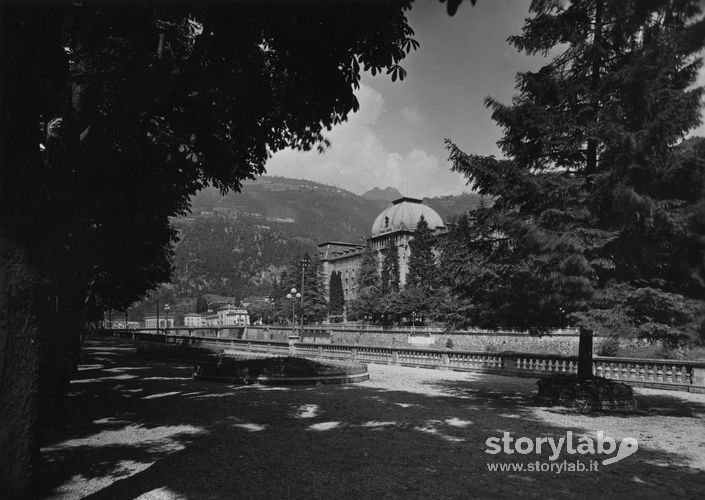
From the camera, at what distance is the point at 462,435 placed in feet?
28.9

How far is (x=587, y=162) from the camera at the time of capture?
12062mm

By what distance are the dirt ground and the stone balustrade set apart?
1.84m

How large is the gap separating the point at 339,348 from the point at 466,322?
17.2m

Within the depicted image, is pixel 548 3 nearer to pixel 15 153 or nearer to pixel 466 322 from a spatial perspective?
pixel 466 322

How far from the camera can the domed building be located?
350 feet

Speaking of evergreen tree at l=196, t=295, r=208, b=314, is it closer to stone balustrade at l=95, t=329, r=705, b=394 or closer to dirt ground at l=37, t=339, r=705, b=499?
stone balustrade at l=95, t=329, r=705, b=394

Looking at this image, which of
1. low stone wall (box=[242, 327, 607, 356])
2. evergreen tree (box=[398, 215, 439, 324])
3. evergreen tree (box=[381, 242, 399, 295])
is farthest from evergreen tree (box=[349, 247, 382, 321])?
low stone wall (box=[242, 327, 607, 356])

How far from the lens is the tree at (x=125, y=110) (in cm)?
394

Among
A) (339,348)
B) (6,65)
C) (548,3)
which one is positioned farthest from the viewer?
(339,348)

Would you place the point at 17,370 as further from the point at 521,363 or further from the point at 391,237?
the point at 391,237

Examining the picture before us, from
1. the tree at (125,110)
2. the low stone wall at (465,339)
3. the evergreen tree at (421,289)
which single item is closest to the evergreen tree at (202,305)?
the low stone wall at (465,339)

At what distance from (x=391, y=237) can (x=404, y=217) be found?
582 centimetres

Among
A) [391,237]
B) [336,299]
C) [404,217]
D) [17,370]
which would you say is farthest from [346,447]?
[404,217]

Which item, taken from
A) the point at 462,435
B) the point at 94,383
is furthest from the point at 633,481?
the point at 94,383
